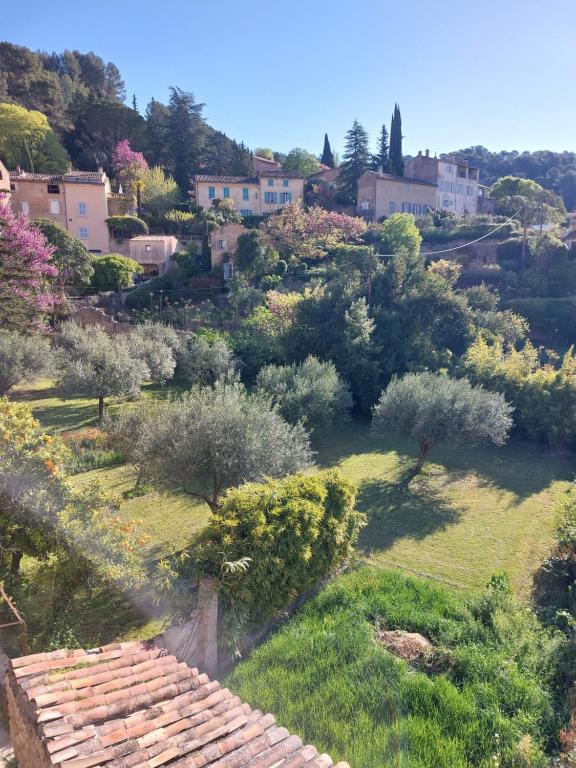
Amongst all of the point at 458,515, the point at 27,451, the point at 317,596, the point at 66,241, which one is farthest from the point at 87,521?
the point at 66,241

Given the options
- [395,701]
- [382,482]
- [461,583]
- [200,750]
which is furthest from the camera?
[382,482]

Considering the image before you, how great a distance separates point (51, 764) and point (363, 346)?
2253 cm

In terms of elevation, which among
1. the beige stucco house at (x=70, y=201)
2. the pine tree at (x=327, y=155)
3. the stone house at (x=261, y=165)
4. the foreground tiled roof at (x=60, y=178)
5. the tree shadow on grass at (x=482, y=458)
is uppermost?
the pine tree at (x=327, y=155)

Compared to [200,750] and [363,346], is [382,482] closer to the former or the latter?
[363,346]

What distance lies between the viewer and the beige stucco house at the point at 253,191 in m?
52.6

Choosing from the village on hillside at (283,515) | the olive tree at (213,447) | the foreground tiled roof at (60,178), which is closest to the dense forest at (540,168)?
the village on hillside at (283,515)

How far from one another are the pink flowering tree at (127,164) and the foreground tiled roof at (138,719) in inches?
2084

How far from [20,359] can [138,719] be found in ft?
66.4

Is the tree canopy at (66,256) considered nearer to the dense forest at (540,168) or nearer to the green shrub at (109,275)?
the green shrub at (109,275)

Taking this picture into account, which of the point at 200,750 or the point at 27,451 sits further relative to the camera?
the point at 27,451

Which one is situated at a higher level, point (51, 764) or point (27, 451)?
point (27, 451)

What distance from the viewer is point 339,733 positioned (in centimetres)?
685

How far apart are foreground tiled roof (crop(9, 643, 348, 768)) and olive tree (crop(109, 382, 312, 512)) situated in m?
5.60

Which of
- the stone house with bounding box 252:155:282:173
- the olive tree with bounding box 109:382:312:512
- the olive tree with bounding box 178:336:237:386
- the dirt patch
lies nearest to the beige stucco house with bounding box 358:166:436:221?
the stone house with bounding box 252:155:282:173
